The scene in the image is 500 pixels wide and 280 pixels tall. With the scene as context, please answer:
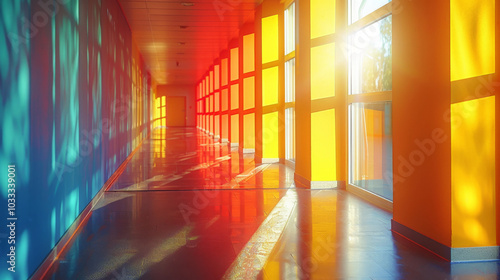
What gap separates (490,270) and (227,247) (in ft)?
6.40

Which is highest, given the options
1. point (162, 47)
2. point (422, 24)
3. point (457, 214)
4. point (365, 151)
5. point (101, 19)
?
point (162, 47)

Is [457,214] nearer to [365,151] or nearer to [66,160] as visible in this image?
[365,151]

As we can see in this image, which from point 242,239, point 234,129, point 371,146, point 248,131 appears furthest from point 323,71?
point 234,129

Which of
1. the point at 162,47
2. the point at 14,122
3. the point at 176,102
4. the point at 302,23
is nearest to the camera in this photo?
the point at 14,122

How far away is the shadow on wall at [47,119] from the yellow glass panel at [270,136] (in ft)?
15.7

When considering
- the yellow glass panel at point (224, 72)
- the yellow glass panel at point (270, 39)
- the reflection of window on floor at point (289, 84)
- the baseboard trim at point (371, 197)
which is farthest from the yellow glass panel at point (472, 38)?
the yellow glass panel at point (224, 72)

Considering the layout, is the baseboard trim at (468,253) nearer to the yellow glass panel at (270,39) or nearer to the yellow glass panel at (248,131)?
the yellow glass panel at (270,39)

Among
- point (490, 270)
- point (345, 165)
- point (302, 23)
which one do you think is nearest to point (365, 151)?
point (345, 165)

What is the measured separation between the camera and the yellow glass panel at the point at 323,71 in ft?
21.9

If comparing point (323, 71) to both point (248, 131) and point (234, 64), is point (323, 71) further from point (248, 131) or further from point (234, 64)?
point (234, 64)

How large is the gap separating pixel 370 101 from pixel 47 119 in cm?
389

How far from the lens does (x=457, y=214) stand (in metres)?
3.39

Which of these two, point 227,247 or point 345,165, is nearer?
point 227,247

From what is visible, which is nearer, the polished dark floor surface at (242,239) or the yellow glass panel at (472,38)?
the polished dark floor surface at (242,239)
